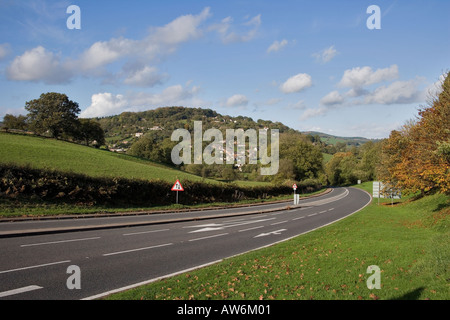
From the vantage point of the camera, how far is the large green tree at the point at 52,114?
201 ft

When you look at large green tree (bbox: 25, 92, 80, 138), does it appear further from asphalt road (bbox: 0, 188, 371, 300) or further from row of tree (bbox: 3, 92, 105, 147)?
asphalt road (bbox: 0, 188, 371, 300)

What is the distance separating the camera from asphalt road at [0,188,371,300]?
6.74 meters

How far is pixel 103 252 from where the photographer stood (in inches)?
391

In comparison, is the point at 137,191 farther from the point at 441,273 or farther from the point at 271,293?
the point at 441,273

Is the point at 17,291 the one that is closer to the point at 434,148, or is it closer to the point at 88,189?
the point at 88,189

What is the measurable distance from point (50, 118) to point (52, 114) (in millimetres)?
2051

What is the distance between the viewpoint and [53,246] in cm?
1031

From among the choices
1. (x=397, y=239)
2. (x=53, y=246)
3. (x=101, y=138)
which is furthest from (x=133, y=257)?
(x=101, y=138)

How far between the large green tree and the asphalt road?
55023 millimetres

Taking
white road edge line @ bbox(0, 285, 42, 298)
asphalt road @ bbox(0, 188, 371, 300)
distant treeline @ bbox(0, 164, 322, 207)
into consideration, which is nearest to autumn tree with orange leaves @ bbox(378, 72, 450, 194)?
asphalt road @ bbox(0, 188, 371, 300)

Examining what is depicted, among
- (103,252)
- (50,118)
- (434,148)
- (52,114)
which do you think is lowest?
(103,252)

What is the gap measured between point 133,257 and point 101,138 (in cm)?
7991

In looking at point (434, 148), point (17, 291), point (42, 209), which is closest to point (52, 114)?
point (42, 209)

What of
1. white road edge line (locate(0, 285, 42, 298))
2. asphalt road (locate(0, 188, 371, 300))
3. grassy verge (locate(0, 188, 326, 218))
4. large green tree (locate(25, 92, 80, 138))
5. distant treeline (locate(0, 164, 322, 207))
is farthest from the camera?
large green tree (locate(25, 92, 80, 138))
